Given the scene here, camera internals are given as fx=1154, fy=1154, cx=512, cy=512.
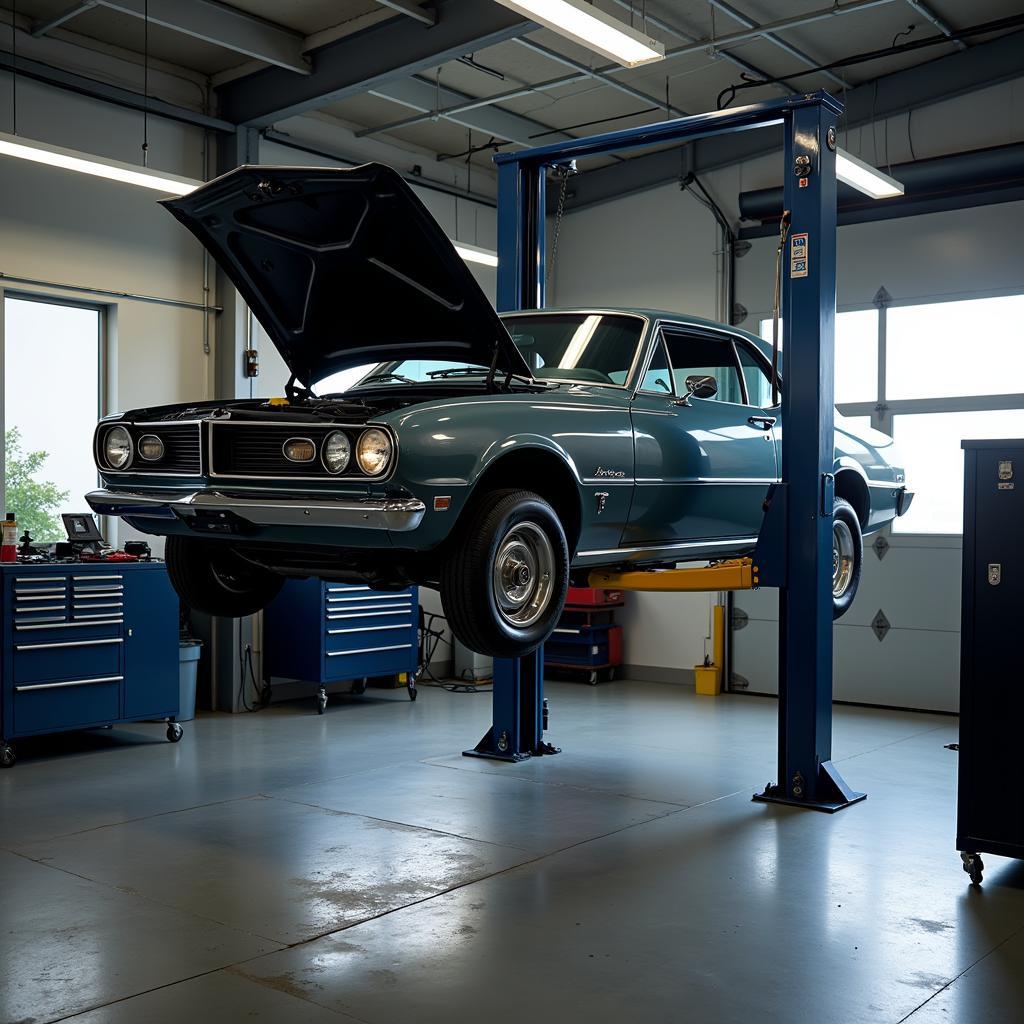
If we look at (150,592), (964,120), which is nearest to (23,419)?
(150,592)

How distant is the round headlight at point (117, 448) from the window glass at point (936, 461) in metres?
5.75

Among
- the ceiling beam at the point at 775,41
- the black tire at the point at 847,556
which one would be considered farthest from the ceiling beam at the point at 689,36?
the black tire at the point at 847,556

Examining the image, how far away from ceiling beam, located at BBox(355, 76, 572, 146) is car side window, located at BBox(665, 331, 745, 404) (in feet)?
11.5

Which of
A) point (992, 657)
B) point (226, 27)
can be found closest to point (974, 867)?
point (992, 657)

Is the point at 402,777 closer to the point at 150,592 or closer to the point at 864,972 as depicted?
the point at 150,592

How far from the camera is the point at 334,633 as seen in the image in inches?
310

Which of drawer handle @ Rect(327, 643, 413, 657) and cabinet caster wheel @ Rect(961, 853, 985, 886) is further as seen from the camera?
drawer handle @ Rect(327, 643, 413, 657)

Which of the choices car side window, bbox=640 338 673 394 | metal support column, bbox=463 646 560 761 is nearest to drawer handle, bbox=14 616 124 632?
metal support column, bbox=463 646 560 761

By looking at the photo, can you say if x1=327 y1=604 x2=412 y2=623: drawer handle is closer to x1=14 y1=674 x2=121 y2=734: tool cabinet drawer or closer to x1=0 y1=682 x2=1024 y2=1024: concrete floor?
x1=0 y1=682 x2=1024 y2=1024: concrete floor

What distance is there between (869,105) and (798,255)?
377cm

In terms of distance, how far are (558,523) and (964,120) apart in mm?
5724

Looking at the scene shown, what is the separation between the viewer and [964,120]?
8.02 metres

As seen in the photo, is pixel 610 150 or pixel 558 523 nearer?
pixel 558 523

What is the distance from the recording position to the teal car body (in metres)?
3.59
